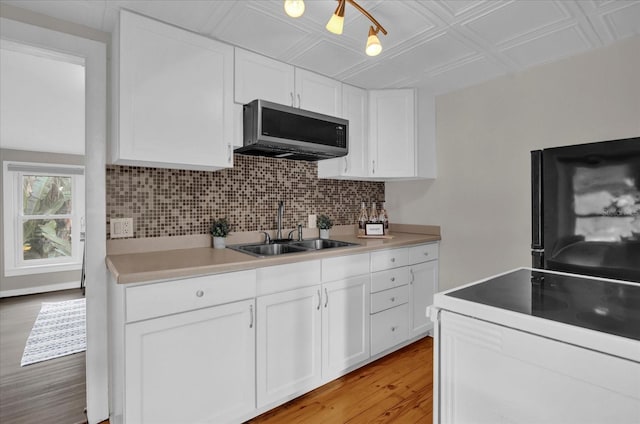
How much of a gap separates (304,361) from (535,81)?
242 cm

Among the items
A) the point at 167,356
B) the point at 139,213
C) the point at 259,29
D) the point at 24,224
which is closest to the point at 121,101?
the point at 139,213

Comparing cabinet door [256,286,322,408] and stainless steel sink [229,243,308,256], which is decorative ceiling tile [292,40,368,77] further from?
cabinet door [256,286,322,408]

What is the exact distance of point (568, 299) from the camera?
1.04 m

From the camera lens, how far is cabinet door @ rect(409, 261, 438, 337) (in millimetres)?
2666

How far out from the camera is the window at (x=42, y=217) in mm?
4707

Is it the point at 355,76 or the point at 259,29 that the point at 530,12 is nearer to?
the point at 355,76

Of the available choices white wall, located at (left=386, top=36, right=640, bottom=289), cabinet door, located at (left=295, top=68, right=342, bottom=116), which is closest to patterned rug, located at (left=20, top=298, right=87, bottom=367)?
cabinet door, located at (left=295, top=68, right=342, bottom=116)

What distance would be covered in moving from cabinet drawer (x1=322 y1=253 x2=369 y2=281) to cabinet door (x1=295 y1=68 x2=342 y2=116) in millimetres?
1078

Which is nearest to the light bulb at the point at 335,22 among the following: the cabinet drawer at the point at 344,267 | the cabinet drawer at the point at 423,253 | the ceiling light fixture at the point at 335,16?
the ceiling light fixture at the point at 335,16

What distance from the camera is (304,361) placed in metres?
1.96

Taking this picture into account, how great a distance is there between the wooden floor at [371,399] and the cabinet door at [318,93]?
6.15 feet

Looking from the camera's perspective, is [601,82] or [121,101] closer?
[121,101]

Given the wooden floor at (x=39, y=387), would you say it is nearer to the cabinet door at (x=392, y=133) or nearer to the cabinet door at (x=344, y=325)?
the cabinet door at (x=344, y=325)

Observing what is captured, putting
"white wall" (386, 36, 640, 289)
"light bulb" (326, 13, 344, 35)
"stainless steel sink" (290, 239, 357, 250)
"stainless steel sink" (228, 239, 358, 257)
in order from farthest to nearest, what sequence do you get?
"stainless steel sink" (290, 239, 357, 250)
"stainless steel sink" (228, 239, 358, 257)
"white wall" (386, 36, 640, 289)
"light bulb" (326, 13, 344, 35)
